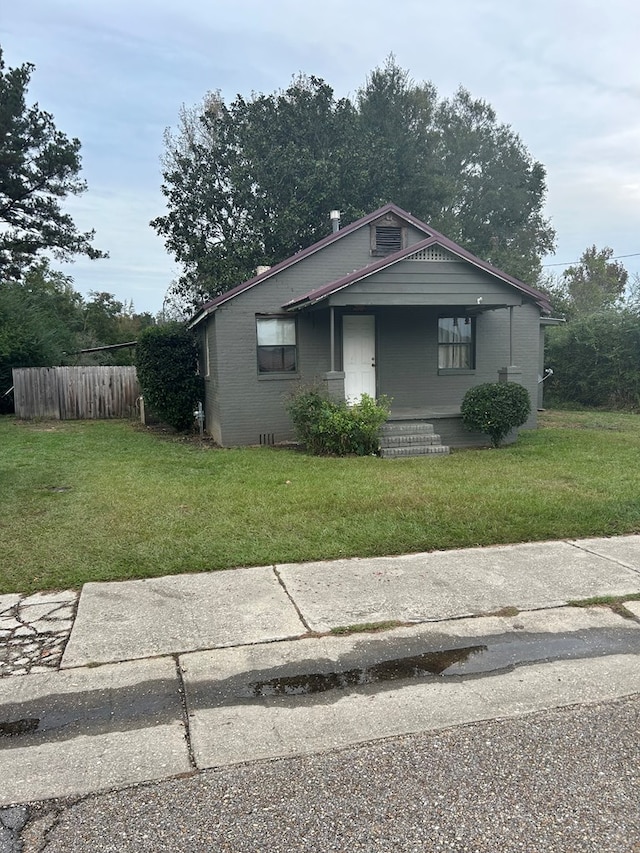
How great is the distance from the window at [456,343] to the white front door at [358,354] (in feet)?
5.34

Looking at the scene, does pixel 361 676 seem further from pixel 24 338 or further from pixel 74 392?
pixel 24 338

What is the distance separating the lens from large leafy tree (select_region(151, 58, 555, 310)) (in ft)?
75.9

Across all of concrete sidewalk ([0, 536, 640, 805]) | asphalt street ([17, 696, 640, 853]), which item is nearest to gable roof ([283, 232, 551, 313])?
concrete sidewalk ([0, 536, 640, 805])

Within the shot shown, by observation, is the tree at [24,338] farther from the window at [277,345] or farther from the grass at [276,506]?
the window at [277,345]

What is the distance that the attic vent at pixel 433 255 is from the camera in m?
11.6

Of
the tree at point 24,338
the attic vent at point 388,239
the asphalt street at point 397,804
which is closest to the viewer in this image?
the asphalt street at point 397,804

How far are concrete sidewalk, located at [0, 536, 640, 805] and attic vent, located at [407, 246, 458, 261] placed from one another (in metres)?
7.51

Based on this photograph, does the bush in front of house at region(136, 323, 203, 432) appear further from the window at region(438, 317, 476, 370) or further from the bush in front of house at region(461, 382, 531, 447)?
the bush in front of house at region(461, 382, 531, 447)

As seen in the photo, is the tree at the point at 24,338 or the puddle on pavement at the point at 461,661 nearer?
the puddle on pavement at the point at 461,661

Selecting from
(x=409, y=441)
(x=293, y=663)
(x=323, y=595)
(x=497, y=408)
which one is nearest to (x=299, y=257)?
(x=409, y=441)

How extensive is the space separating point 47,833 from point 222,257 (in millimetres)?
22870

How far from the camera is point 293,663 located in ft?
12.3

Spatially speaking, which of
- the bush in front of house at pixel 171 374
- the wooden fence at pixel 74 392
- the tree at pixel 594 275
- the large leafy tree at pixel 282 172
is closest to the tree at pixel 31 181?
the large leafy tree at pixel 282 172

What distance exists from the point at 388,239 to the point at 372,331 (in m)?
2.06
